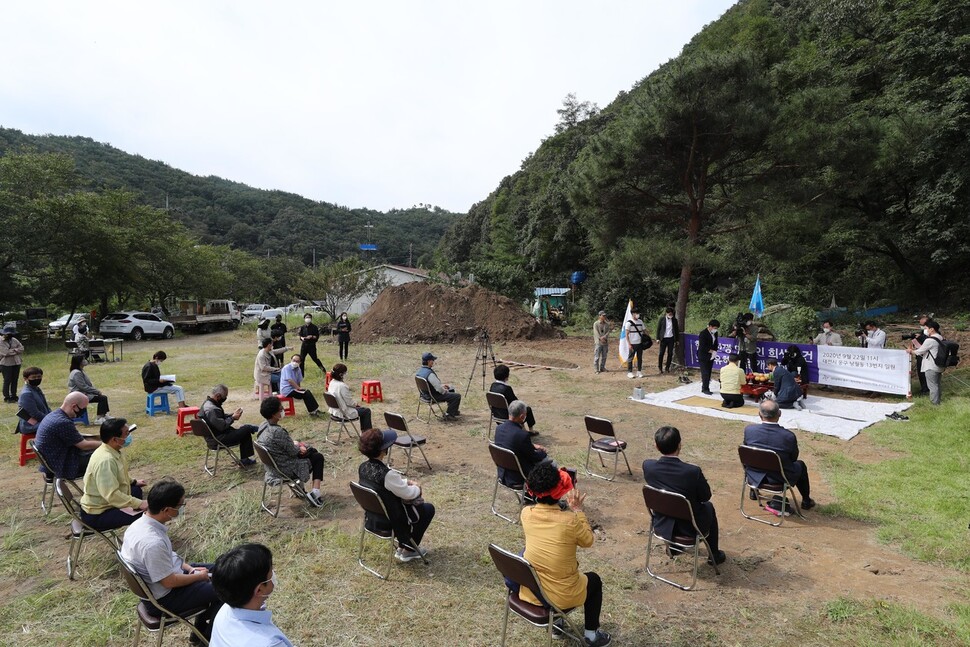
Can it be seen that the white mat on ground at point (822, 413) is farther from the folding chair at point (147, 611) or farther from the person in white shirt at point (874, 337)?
the folding chair at point (147, 611)

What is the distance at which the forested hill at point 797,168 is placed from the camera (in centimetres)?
1284

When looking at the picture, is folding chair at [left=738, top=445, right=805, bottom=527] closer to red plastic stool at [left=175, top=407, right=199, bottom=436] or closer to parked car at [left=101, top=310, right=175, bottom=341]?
red plastic stool at [left=175, top=407, right=199, bottom=436]

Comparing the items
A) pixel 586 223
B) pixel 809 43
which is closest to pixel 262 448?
pixel 586 223

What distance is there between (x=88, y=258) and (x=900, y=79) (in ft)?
116

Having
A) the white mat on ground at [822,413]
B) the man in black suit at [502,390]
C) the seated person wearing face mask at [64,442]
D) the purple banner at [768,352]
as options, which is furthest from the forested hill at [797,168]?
the seated person wearing face mask at [64,442]

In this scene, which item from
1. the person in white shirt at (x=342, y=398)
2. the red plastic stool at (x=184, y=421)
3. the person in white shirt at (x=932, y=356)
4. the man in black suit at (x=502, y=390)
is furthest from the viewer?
the person in white shirt at (x=932, y=356)

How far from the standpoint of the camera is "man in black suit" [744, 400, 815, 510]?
495cm

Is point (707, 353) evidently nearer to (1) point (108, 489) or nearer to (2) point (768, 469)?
(2) point (768, 469)

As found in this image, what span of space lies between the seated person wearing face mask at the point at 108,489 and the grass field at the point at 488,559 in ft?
1.73

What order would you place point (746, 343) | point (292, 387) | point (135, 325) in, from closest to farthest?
1. point (292, 387)
2. point (746, 343)
3. point (135, 325)

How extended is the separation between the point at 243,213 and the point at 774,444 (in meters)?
88.2

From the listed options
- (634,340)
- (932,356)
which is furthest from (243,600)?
(634,340)

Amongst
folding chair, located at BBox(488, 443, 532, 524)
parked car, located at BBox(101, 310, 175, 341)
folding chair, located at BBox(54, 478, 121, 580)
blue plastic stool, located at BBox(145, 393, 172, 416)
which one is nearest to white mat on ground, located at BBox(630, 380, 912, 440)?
folding chair, located at BBox(488, 443, 532, 524)

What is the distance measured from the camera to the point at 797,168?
525 inches
